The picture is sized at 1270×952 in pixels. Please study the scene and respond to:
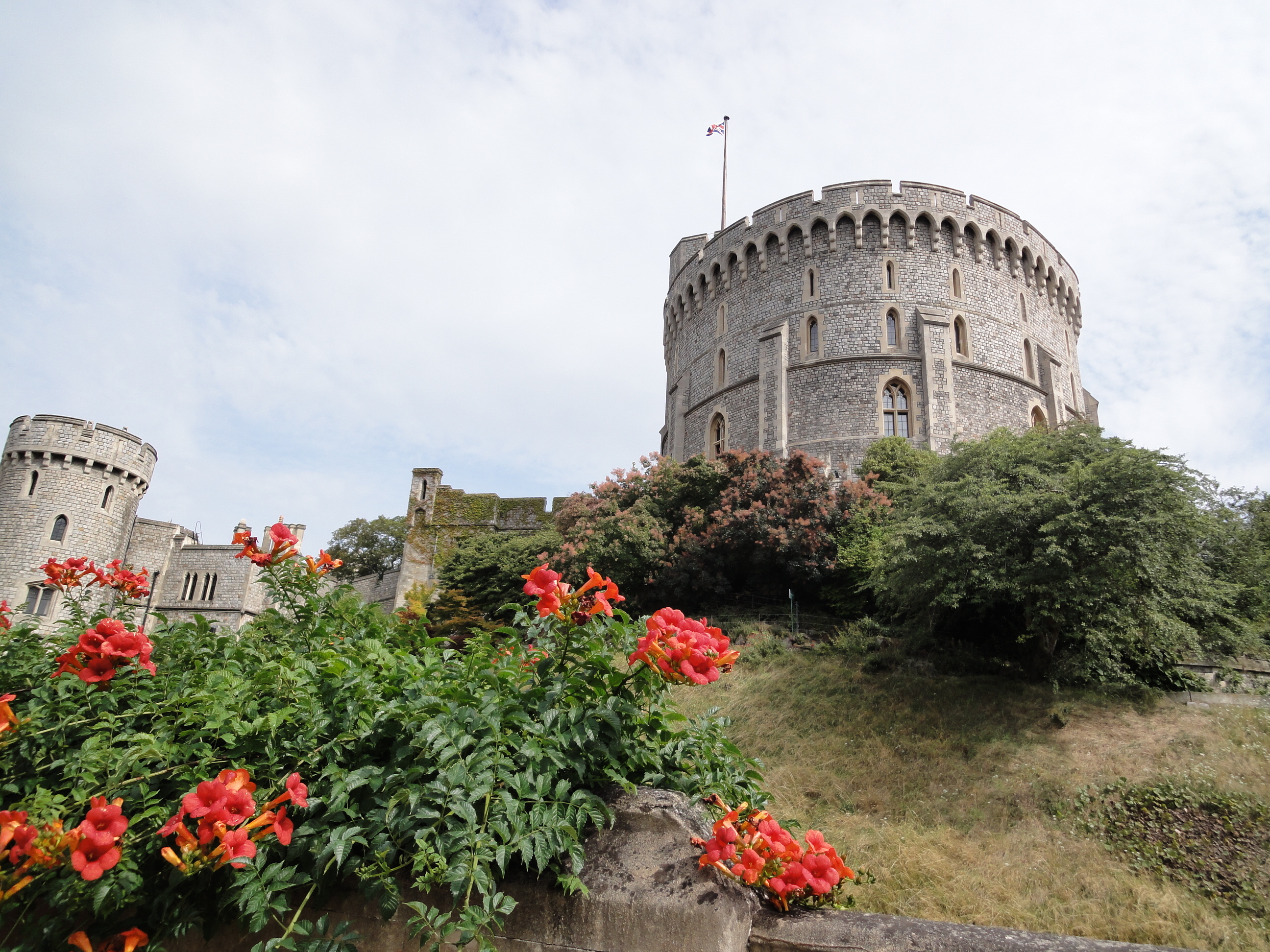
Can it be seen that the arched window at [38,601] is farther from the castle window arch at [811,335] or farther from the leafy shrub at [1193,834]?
the leafy shrub at [1193,834]

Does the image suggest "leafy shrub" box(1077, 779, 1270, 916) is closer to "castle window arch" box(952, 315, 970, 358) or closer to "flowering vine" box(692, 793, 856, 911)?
"flowering vine" box(692, 793, 856, 911)

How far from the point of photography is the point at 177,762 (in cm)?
286

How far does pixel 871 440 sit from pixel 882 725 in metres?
15.5

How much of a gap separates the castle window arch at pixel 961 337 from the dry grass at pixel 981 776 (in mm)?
16622

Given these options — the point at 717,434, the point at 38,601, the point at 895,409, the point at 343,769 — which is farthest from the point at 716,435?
the point at 38,601

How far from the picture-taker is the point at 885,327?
2738 cm

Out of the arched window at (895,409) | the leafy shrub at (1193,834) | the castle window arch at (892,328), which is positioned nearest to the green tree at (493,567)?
the arched window at (895,409)

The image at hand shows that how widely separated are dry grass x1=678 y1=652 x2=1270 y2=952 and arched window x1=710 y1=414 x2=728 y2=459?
14946mm

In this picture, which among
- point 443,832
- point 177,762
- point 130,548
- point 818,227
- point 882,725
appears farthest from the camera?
point 130,548

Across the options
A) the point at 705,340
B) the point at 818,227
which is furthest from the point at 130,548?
the point at 818,227

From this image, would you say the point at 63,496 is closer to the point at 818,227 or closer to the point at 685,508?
the point at 685,508

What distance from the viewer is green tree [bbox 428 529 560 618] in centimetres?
2570

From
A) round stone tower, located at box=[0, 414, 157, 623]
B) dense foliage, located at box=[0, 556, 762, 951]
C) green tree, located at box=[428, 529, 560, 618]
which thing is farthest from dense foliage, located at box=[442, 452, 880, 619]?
round stone tower, located at box=[0, 414, 157, 623]

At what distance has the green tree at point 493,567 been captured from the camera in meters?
25.7
